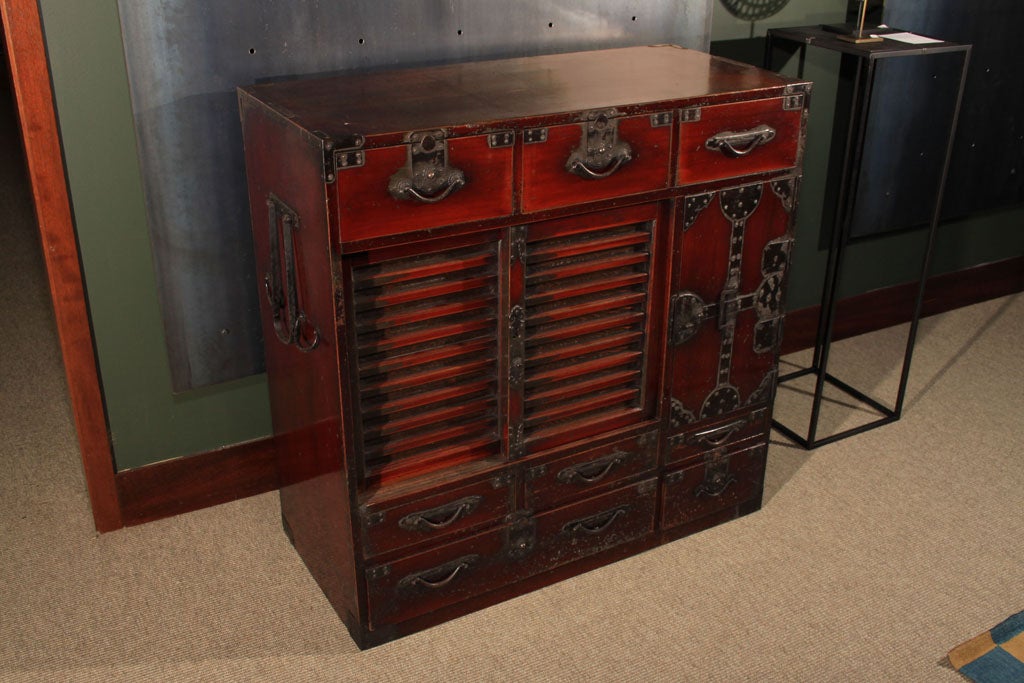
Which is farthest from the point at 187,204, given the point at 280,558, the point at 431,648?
the point at 431,648

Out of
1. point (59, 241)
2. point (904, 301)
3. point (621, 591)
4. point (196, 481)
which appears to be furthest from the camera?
point (904, 301)

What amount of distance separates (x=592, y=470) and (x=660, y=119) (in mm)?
814

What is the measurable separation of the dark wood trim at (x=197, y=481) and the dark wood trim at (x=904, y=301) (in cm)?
177

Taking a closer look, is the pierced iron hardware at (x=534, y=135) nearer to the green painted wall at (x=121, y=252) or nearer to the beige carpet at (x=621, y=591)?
the green painted wall at (x=121, y=252)

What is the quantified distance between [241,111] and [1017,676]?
6.64 feet

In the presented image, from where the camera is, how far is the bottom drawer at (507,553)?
238 cm

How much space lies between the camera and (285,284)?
2.28 meters

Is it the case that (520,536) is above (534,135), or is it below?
below

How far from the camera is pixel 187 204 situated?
2.54 m

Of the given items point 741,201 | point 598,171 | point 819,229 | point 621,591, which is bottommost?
point 621,591

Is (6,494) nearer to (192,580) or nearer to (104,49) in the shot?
(192,580)

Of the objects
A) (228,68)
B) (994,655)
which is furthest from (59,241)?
(994,655)

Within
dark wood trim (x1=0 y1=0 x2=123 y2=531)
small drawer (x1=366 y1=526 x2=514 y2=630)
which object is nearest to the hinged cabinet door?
small drawer (x1=366 y1=526 x2=514 y2=630)

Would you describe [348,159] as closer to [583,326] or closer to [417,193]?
[417,193]
